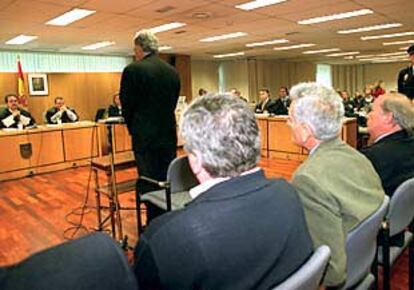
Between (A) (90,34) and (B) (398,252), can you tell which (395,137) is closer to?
(B) (398,252)

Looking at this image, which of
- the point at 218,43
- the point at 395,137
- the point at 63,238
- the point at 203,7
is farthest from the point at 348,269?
the point at 218,43

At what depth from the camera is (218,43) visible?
10.1 metres

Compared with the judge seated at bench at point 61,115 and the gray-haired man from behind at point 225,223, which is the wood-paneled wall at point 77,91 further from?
the gray-haired man from behind at point 225,223

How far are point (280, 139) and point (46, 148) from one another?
4.22 metres

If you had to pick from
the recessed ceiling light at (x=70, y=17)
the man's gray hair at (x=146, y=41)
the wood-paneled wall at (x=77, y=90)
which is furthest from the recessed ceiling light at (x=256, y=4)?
the wood-paneled wall at (x=77, y=90)

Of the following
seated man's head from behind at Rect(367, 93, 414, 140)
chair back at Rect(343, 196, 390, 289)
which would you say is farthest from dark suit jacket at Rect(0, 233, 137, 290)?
seated man's head from behind at Rect(367, 93, 414, 140)

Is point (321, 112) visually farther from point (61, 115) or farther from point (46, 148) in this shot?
point (61, 115)

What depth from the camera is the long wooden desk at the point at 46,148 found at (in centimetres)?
614

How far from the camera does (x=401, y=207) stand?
177 centimetres

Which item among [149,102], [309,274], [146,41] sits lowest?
[309,274]

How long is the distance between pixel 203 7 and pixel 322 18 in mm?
2501

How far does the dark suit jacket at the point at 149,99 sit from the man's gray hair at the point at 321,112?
138cm

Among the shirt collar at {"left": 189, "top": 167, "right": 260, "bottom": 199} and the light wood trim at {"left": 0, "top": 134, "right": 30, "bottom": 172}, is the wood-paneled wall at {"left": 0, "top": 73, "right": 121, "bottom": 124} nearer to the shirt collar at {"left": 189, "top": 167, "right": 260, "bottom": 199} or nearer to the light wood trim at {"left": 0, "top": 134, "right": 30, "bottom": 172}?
the light wood trim at {"left": 0, "top": 134, "right": 30, "bottom": 172}

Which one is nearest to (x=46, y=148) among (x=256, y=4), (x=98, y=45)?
(x=98, y=45)
